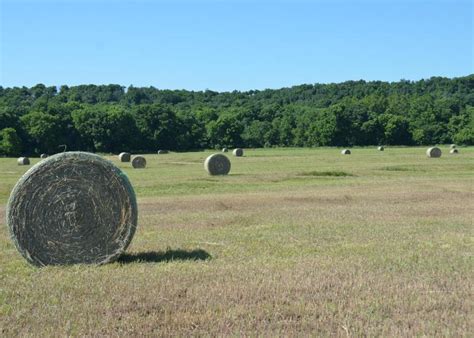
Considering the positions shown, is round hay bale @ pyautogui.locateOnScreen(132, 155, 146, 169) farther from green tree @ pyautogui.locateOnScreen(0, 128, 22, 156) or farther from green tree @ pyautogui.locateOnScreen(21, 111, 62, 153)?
green tree @ pyautogui.locateOnScreen(21, 111, 62, 153)

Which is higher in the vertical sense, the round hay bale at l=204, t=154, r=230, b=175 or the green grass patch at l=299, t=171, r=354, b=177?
the round hay bale at l=204, t=154, r=230, b=175

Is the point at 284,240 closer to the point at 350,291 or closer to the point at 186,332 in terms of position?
the point at 350,291

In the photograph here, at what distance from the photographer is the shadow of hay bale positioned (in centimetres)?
1042

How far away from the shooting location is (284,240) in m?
12.1

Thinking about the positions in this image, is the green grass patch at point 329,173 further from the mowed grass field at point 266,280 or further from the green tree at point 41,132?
the green tree at point 41,132

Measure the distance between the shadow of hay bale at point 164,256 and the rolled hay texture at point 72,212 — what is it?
1.09ft

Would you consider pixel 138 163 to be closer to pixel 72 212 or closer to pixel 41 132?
pixel 72 212

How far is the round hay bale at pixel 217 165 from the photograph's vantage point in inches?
1393

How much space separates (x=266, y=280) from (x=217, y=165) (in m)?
27.1

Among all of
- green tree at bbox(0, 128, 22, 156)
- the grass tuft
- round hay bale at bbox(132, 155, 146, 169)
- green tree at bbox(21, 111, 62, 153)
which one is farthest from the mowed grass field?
green tree at bbox(21, 111, 62, 153)

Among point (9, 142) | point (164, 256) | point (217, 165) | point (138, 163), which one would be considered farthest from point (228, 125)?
point (164, 256)

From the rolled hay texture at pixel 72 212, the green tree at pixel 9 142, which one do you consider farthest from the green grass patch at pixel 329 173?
the green tree at pixel 9 142

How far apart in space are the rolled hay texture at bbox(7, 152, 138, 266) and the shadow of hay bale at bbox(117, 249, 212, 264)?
1.09ft

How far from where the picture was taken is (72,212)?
10.5 metres
